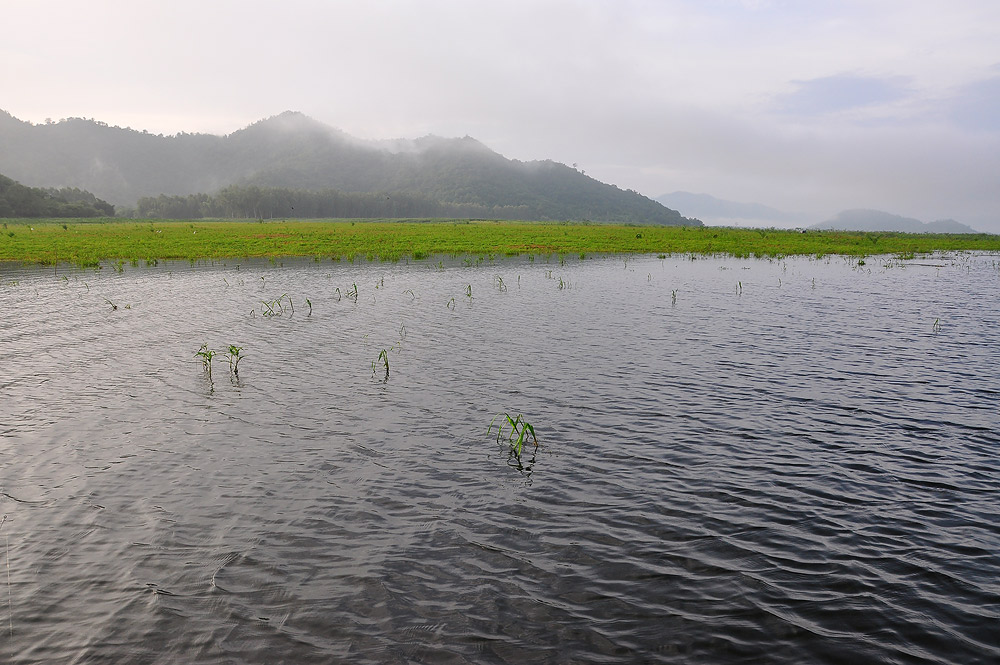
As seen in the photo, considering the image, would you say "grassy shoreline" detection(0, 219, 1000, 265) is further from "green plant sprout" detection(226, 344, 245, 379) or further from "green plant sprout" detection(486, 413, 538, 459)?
"green plant sprout" detection(486, 413, 538, 459)

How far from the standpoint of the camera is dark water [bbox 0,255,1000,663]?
6309mm

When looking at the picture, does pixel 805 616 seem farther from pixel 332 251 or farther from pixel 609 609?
pixel 332 251

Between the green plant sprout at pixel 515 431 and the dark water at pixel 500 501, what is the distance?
1.08ft

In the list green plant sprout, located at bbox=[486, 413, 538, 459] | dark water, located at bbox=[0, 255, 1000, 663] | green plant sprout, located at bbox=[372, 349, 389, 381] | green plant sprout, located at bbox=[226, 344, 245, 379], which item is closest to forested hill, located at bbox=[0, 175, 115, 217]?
dark water, located at bbox=[0, 255, 1000, 663]

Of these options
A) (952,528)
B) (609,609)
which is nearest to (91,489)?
(609,609)

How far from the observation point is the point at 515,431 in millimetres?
Result: 11555

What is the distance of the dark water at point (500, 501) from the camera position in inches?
248

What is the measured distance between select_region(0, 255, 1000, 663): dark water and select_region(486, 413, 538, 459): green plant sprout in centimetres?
33

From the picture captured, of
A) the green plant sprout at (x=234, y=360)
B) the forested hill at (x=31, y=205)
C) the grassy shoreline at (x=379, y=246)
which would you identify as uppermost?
the forested hill at (x=31, y=205)

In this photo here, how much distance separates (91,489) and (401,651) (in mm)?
6667

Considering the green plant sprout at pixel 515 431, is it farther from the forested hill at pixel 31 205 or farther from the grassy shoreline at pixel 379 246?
the forested hill at pixel 31 205

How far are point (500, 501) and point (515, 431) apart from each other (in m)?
2.56

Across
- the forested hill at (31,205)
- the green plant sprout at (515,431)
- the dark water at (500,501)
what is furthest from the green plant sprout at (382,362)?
the forested hill at (31,205)

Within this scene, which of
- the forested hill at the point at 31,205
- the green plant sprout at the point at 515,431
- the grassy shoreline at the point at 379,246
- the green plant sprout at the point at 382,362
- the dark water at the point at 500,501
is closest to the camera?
the dark water at the point at 500,501
